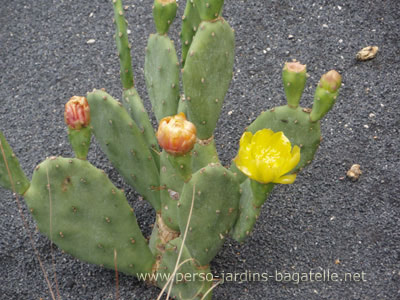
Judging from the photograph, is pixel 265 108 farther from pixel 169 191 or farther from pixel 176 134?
pixel 176 134

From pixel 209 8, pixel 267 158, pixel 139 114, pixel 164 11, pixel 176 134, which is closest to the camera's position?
pixel 176 134

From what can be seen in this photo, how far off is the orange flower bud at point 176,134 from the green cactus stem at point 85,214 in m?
0.33

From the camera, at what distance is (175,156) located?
1143 mm

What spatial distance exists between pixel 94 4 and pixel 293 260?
1.60 metres

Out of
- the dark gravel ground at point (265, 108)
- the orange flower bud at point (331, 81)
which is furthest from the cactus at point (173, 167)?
the dark gravel ground at point (265, 108)

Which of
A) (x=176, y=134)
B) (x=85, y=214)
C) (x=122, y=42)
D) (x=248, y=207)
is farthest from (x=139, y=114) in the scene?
(x=176, y=134)

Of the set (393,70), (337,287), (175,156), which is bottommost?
(337,287)

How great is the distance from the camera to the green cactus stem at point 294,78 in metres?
1.28

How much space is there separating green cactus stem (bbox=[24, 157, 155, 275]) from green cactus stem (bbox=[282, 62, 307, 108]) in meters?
0.51

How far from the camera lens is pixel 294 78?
1.29 meters

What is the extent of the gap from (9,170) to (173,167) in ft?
1.27

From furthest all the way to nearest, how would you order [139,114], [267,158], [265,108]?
1. [265,108]
2. [139,114]
3. [267,158]

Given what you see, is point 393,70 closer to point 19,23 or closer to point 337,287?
point 337,287

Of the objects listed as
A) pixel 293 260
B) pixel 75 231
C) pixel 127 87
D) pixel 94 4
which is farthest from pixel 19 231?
pixel 94 4
